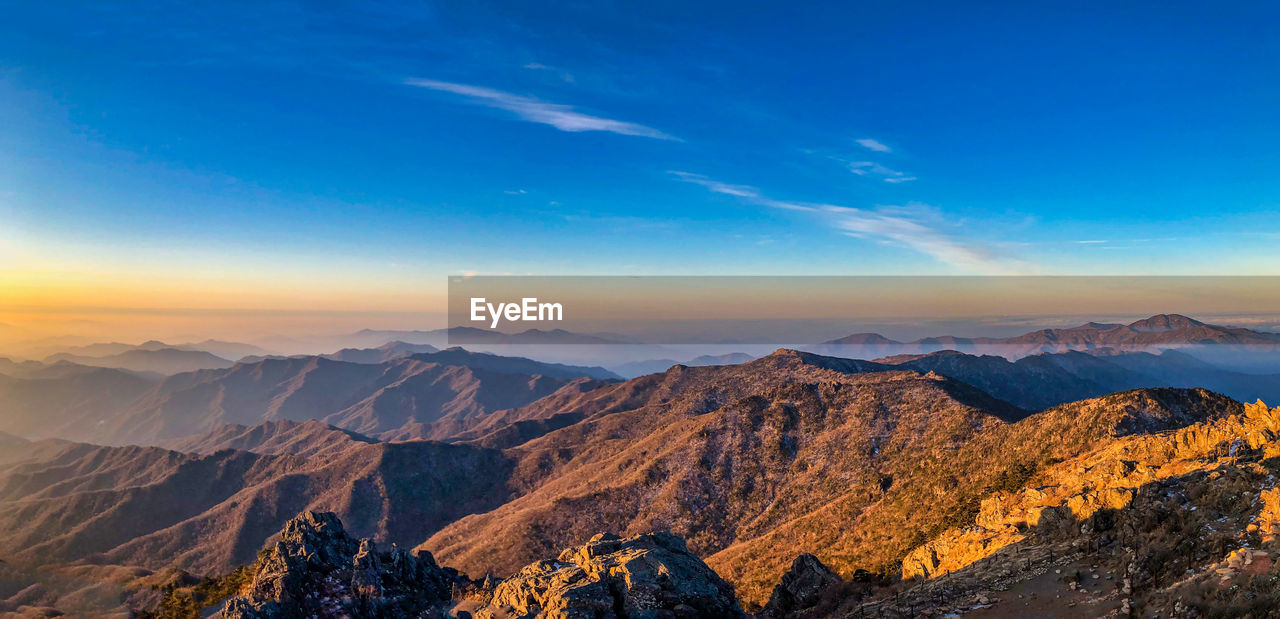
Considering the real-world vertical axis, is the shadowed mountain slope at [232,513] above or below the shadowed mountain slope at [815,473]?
below

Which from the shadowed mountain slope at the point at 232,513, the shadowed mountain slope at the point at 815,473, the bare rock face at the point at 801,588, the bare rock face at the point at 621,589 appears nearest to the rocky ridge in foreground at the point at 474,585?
the bare rock face at the point at 621,589

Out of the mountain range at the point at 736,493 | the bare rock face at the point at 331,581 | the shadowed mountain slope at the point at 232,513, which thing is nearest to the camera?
the bare rock face at the point at 331,581

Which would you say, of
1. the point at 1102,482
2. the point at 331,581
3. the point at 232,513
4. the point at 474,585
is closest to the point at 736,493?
the point at 474,585

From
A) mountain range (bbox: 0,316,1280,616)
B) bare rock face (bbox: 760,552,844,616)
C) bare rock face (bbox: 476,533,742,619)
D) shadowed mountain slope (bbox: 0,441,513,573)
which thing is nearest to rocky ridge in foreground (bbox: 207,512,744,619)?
bare rock face (bbox: 476,533,742,619)

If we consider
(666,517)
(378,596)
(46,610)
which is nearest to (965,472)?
(666,517)

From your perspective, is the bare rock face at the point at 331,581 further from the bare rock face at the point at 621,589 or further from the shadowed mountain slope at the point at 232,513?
the shadowed mountain slope at the point at 232,513

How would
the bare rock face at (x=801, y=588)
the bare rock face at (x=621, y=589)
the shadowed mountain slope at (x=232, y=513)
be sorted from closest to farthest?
1. the bare rock face at (x=621, y=589)
2. the bare rock face at (x=801, y=588)
3. the shadowed mountain slope at (x=232, y=513)
